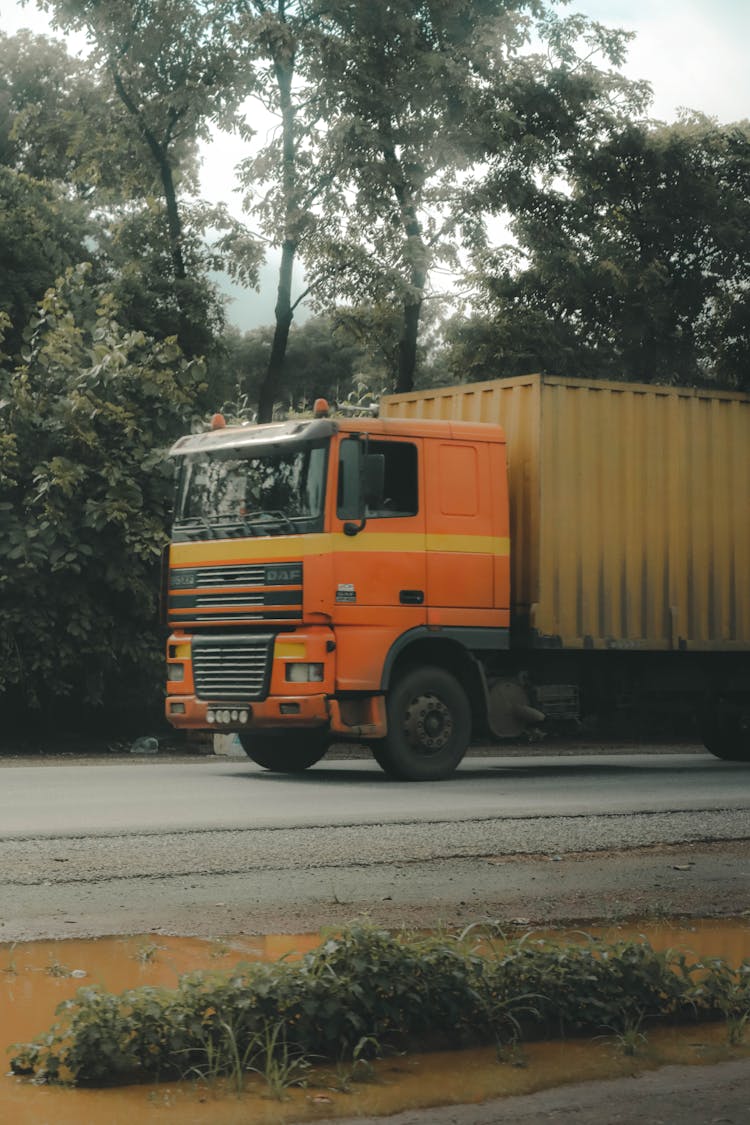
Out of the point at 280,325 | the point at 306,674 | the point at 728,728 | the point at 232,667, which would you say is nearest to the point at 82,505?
the point at 232,667

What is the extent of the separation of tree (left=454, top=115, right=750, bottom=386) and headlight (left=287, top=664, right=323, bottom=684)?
665 inches

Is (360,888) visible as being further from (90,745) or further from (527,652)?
(90,745)

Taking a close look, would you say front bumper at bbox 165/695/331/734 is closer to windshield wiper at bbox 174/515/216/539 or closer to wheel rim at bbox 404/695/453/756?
wheel rim at bbox 404/695/453/756

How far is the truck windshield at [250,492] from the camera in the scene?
14805mm

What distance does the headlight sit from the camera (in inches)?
579

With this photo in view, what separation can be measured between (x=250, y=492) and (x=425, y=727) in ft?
8.55

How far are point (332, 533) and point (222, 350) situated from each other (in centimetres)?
1491

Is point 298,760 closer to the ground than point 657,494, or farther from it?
closer to the ground

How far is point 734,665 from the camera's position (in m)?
18.3

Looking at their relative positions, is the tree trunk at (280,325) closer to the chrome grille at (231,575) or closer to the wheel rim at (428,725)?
the chrome grille at (231,575)

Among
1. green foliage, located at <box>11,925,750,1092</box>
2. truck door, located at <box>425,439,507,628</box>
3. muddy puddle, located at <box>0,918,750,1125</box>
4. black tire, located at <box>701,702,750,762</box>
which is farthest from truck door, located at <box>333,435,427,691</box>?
green foliage, located at <box>11,925,750,1092</box>

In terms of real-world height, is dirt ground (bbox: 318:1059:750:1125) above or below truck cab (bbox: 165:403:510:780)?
below

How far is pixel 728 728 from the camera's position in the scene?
18625mm

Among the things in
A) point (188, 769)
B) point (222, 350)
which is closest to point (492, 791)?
point (188, 769)
